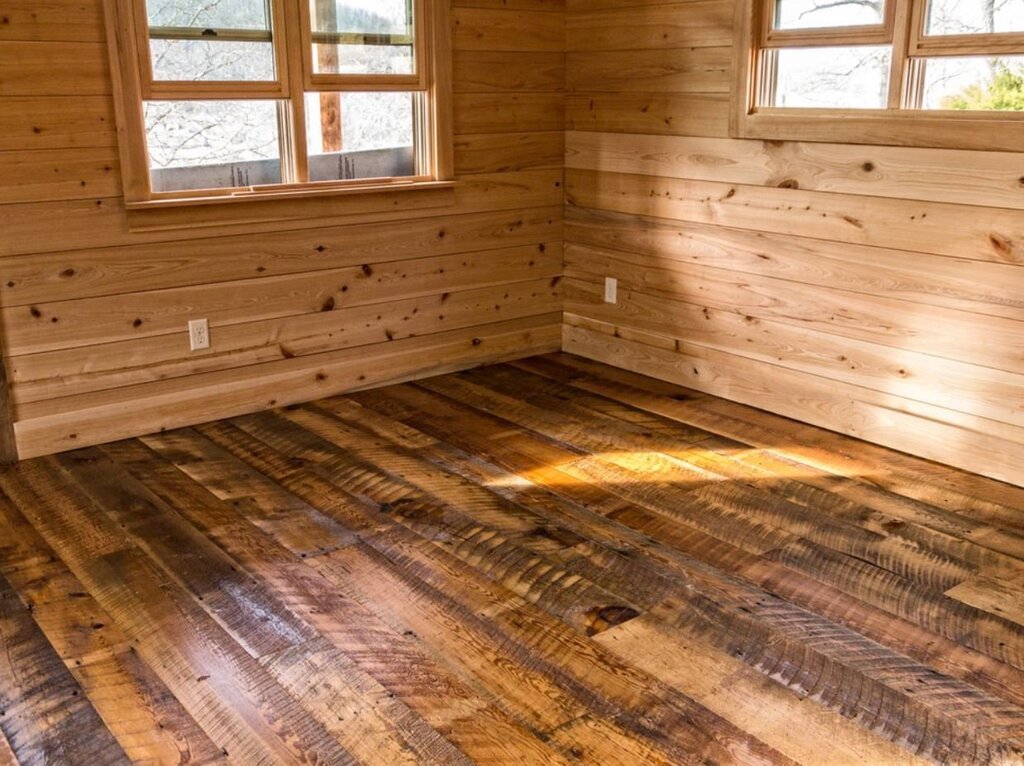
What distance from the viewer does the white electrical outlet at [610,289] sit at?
4.59m

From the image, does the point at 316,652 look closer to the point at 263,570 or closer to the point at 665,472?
the point at 263,570

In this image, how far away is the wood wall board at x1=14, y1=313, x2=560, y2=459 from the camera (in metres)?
3.60

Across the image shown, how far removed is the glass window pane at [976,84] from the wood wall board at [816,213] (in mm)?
313

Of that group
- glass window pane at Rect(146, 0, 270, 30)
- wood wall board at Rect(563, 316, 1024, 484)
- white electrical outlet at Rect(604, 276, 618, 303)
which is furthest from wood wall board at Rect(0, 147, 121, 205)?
wood wall board at Rect(563, 316, 1024, 484)

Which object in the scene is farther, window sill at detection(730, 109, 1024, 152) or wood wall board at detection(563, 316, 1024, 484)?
wood wall board at detection(563, 316, 1024, 484)

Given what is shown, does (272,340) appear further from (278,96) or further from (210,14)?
(210,14)

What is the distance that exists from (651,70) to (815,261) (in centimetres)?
109

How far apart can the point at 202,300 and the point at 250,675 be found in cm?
192

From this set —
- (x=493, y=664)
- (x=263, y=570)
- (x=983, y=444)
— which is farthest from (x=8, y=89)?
(x=983, y=444)

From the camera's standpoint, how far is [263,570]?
2732 millimetres

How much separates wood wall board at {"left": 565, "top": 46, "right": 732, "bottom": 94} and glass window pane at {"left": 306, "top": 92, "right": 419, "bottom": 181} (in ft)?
2.62

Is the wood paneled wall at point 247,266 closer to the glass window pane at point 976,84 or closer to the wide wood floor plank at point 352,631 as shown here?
the wide wood floor plank at point 352,631

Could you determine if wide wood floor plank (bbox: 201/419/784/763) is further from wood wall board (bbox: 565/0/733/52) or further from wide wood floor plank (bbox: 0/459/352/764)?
wood wall board (bbox: 565/0/733/52)

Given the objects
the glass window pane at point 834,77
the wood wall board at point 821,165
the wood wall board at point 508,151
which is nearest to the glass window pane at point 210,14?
the wood wall board at point 508,151
